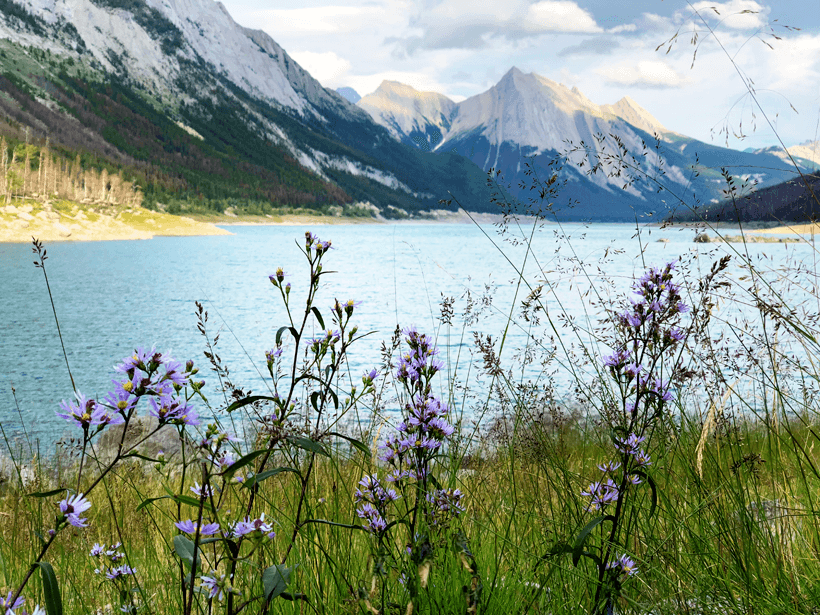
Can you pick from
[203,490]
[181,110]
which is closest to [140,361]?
[203,490]

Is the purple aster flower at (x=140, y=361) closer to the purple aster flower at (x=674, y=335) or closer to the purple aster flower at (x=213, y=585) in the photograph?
the purple aster flower at (x=213, y=585)

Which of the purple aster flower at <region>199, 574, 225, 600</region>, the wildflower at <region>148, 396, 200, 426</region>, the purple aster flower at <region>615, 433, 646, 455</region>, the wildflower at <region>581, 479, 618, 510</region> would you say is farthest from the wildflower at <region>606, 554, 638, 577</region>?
the wildflower at <region>148, 396, 200, 426</region>

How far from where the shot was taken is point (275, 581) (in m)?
0.96

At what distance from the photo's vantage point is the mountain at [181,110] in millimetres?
112500

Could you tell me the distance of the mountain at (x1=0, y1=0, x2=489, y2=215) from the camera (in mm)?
112500

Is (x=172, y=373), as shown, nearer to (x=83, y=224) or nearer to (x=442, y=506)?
(x=442, y=506)

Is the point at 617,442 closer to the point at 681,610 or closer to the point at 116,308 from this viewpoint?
the point at 681,610

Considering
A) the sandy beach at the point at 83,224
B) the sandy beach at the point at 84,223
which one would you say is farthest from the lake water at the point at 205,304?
the sandy beach at the point at 83,224

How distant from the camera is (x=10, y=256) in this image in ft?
112

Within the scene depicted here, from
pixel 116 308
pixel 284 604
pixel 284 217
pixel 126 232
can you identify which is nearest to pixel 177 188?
pixel 284 217

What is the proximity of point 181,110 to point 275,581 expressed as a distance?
17048 cm

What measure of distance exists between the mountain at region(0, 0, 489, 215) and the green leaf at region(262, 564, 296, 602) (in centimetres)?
9503

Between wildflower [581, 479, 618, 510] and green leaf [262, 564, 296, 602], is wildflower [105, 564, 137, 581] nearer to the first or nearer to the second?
green leaf [262, 564, 296, 602]

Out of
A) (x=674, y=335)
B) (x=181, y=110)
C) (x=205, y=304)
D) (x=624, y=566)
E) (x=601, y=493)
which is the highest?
(x=181, y=110)
